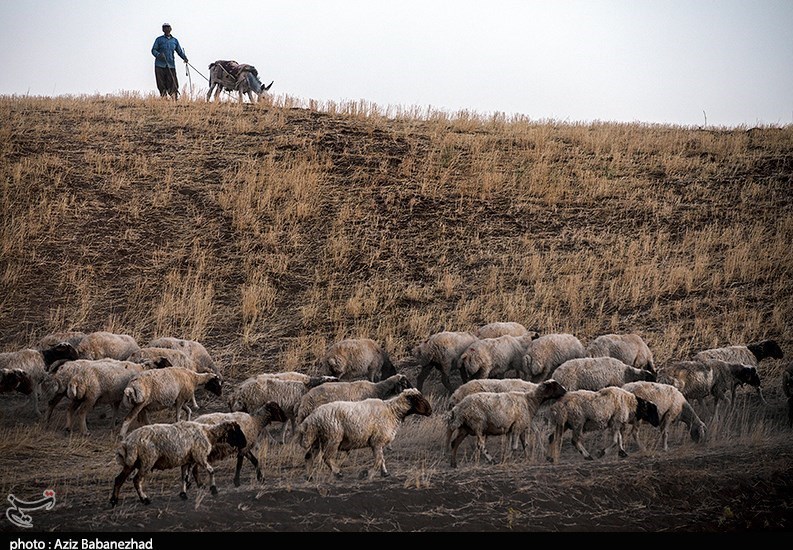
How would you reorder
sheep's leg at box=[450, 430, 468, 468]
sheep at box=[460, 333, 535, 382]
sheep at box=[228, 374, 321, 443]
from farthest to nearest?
sheep at box=[460, 333, 535, 382] → sheep at box=[228, 374, 321, 443] → sheep's leg at box=[450, 430, 468, 468]

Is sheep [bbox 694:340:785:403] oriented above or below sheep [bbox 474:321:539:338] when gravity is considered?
above

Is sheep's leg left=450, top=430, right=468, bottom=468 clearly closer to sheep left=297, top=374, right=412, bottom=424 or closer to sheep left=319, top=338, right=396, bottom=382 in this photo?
sheep left=297, top=374, right=412, bottom=424

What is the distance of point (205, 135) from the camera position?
30.3m

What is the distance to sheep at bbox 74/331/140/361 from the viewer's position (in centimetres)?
1750

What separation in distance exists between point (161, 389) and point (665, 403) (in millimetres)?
8112

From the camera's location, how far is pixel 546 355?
1739 cm

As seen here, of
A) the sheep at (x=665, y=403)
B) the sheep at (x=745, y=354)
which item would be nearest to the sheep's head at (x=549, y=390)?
the sheep at (x=665, y=403)

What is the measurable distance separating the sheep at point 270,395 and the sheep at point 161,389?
3.35 ft

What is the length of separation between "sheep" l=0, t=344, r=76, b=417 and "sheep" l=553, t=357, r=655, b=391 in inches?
350

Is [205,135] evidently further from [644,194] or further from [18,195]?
[644,194]

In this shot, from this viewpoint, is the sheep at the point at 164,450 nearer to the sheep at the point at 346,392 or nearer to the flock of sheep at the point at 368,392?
the flock of sheep at the point at 368,392

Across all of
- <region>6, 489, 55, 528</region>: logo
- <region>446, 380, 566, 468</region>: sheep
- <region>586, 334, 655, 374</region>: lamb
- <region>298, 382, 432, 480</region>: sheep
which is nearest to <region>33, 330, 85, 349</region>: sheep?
<region>6, 489, 55, 528</region>: logo

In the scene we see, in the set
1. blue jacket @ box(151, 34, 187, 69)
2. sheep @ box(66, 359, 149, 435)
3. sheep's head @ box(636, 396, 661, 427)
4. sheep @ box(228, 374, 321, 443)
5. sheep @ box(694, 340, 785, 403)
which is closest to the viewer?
sheep's head @ box(636, 396, 661, 427)

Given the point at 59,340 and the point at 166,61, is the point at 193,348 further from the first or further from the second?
the point at 166,61
